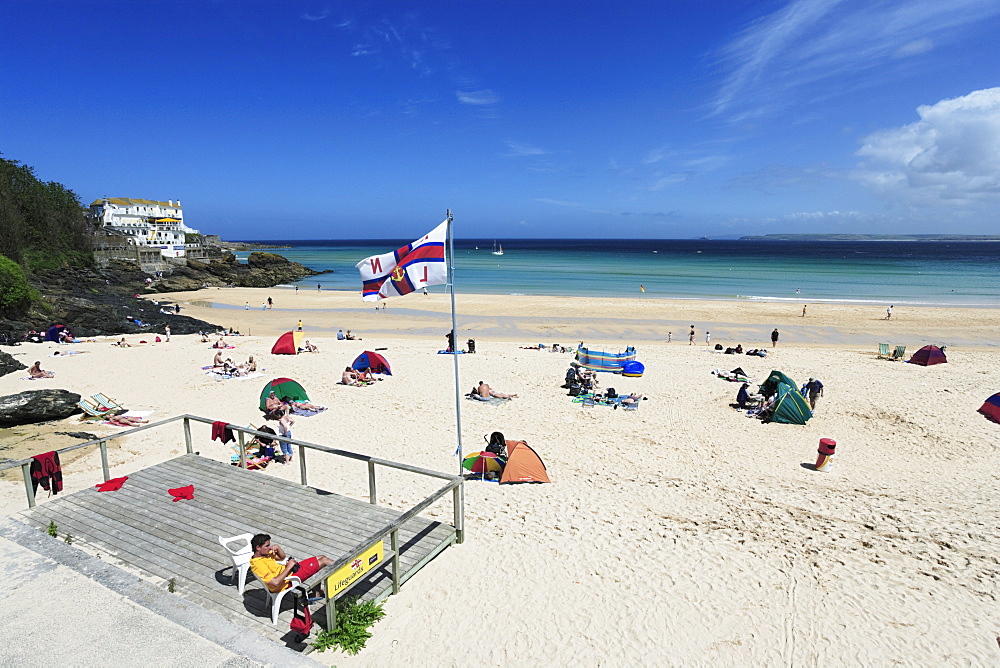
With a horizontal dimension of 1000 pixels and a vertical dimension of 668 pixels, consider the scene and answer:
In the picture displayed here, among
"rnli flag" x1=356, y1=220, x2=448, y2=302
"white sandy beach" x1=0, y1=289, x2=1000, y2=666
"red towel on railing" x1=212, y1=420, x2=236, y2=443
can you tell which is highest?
"rnli flag" x1=356, y1=220, x2=448, y2=302

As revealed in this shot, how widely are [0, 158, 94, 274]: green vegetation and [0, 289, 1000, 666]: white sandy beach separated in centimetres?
2746

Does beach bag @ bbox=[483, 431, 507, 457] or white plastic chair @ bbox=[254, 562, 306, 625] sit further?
beach bag @ bbox=[483, 431, 507, 457]

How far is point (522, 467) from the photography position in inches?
380

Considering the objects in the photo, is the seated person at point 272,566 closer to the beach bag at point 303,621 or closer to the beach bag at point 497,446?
the beach bag at point 303,621

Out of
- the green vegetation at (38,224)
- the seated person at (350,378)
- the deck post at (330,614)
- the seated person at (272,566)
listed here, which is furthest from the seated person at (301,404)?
the green vegetation at (38,224)

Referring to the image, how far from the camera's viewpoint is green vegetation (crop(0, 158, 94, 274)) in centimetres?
3969

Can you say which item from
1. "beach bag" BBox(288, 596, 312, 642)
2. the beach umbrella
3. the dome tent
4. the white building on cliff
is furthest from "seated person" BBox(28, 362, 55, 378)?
the white building on cliff

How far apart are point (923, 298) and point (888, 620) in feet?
170

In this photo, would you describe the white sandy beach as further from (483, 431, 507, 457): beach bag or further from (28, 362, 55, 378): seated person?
(483, 431, 507, 457): beach bag

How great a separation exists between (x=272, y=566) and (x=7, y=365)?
18096 mm

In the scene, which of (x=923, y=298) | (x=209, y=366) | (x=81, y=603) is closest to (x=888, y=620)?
(x=81, y=603)

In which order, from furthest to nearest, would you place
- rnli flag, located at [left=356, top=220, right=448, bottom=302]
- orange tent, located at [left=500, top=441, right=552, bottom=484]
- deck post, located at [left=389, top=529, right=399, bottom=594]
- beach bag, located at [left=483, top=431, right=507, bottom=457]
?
1. beach bag, located at [left=483, top=431, right=507, bottom=457]
2. orange tent, located at [left=500, top=441, right=552, bottom=484]
3. rnli flag, located at [left=356, top=220, right=448, bottom=302]
4. deck post, located at [left=389, top=529, right=399, bottom=594]

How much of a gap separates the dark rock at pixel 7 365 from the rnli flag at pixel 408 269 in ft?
52.7

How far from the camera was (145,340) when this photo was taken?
23828mm
